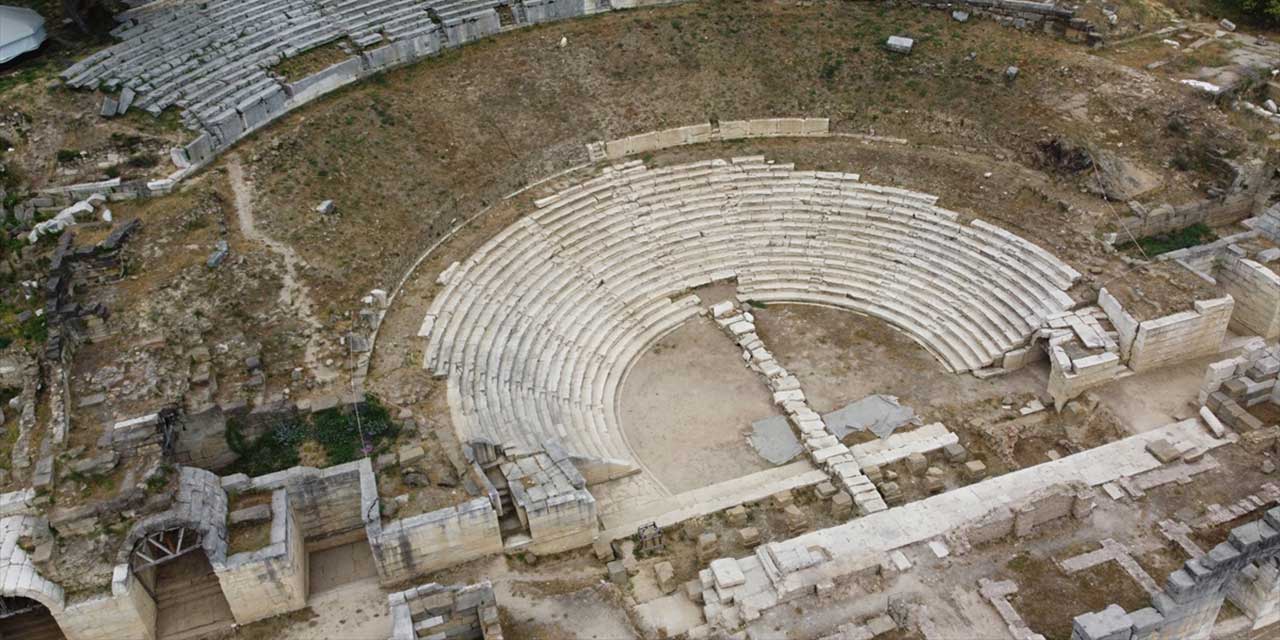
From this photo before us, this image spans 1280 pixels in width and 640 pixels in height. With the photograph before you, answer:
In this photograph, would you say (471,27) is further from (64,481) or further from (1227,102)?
(1227,102)

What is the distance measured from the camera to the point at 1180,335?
2273 cm

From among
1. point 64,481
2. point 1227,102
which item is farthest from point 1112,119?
point 64,481

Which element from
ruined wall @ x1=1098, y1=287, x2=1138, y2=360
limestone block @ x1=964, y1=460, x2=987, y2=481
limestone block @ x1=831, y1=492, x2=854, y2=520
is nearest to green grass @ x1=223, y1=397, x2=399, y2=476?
limestone block @ x1=831, y1=492, x2=854, y2=520

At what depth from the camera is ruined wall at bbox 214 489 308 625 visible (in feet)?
53.5

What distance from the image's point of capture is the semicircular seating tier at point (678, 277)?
2255 centimetres

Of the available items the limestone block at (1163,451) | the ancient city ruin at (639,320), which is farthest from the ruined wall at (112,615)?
the limestone block at (1163,451)

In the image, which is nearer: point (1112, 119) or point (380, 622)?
point (380, 622)

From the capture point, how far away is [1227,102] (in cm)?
2936

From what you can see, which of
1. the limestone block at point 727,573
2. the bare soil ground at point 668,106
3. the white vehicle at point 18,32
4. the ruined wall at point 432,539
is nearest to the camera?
the limestone block at point 727,573

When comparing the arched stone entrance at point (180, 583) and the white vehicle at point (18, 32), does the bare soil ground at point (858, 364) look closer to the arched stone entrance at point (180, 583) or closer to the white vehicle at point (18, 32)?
the arched stone entrance at point (180, 583)

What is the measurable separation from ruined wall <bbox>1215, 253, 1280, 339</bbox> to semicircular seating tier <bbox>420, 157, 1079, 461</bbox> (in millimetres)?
4439

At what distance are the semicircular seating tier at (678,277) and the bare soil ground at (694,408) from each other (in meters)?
0.52

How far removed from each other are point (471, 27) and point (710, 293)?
46.9 feet

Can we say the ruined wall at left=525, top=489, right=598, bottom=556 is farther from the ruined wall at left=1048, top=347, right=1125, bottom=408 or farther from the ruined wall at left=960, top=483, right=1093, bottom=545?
the ruined wall at left=1048, top=347, right=1125, bottom=408
